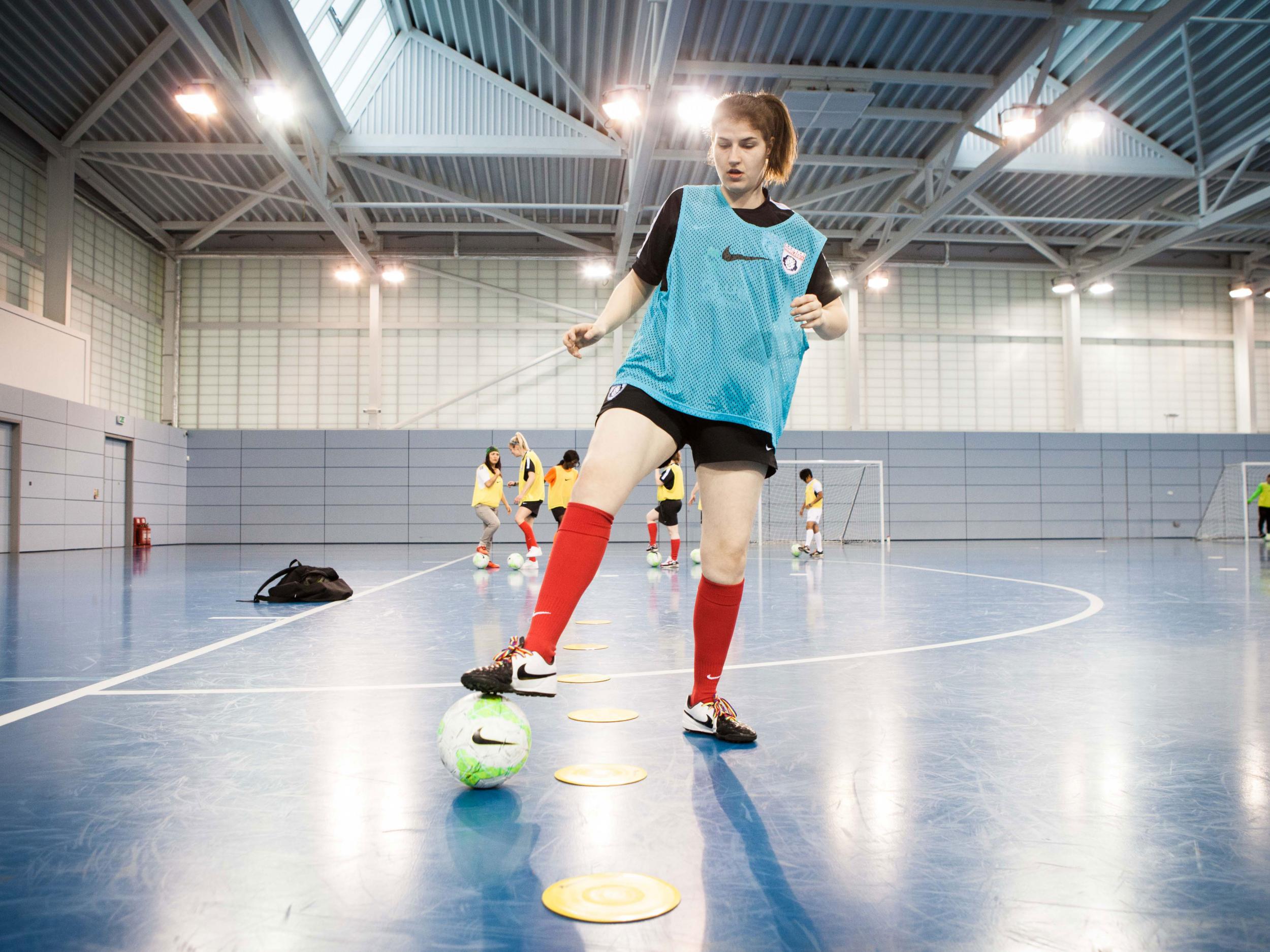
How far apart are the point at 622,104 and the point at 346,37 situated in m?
6.49

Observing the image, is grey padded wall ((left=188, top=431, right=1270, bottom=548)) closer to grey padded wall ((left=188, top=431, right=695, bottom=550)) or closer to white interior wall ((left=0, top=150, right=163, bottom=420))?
grey padded wall ((left=188, top=431, right=695, bottom=550))

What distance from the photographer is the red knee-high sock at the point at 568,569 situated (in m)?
2.25

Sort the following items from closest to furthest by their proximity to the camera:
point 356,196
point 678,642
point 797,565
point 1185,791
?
point 1185,791 < point 678,642 < point 797,565 < point 356,196

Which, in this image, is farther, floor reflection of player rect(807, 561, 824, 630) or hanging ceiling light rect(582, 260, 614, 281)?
hanging ceiling light rect(582, 260, 614, 281)

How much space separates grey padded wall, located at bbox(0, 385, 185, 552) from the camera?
16.0 meters

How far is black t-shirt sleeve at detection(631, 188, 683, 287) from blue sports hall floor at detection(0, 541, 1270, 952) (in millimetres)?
1444

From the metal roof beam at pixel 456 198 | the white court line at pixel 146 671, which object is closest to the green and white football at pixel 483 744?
the white court line at pixel 146 671

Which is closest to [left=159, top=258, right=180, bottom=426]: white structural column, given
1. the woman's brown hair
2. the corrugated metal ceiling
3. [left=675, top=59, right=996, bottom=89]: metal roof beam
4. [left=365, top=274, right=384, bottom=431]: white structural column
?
the corrugated metal ceiling

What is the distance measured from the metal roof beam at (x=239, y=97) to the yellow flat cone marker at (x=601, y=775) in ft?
39.9

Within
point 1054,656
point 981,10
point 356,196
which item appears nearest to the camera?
point 1054,656

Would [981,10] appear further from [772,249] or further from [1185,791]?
[1185,791]

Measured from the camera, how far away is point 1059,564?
12211mm

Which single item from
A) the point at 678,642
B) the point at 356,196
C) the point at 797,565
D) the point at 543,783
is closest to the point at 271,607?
the point at 678,642

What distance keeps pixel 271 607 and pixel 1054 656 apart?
5460mm
